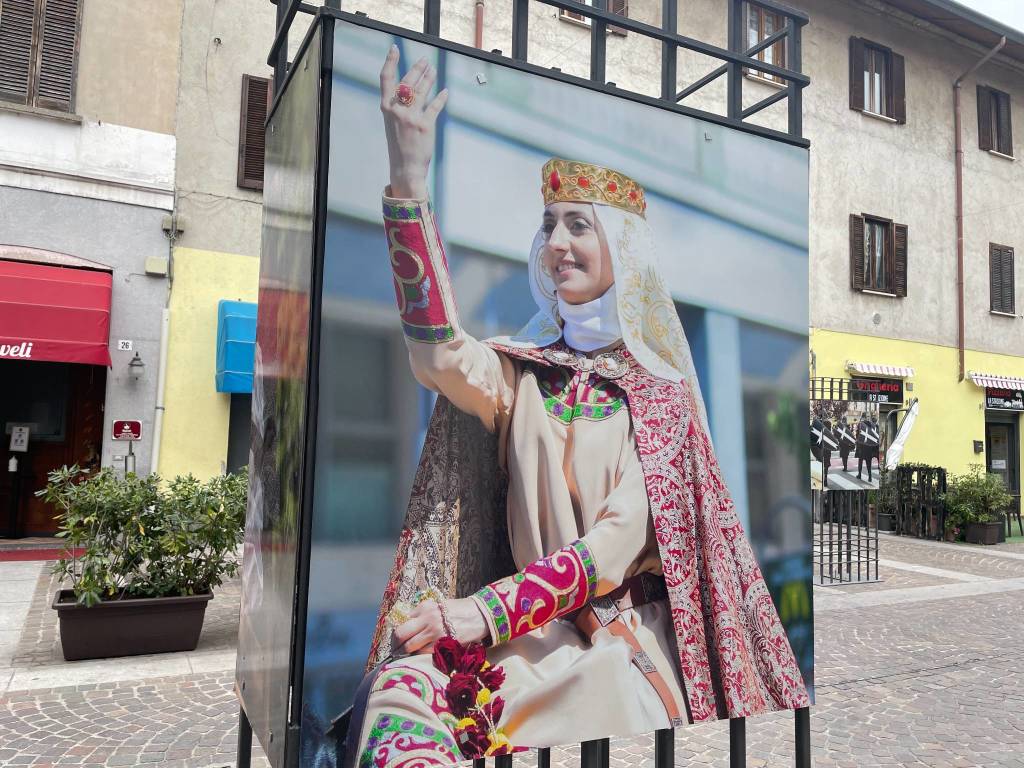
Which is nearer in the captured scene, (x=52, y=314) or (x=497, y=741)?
(x=497, y=741)

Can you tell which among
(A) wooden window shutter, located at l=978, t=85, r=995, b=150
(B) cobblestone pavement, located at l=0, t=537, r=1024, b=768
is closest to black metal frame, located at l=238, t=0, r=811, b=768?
(B) cobblestone pavement, located at l=0, t=537, r=1024, b=768

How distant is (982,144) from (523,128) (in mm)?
21496

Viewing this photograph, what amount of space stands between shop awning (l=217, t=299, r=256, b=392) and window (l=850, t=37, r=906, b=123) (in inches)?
550

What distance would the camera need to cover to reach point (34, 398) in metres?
11.7

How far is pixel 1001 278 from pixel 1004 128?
3.75 meters

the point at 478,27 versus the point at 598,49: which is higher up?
the point at 478,27

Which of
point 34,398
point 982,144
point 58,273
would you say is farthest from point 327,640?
point 982,144

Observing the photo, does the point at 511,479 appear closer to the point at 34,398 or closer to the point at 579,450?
the point at 579,450

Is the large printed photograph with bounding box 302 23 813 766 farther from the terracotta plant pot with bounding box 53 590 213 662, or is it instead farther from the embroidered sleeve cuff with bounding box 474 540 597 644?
the terracotta plant pot with bounding box 53 590 213 662

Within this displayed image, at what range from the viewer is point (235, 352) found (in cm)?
1146

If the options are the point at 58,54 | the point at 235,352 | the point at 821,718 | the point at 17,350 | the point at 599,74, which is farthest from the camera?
the point at 235,352

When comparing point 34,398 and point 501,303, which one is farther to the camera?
point 34,398

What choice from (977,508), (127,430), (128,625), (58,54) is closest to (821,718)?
(128,625)

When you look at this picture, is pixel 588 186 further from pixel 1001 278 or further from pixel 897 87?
pixel 1001 278
